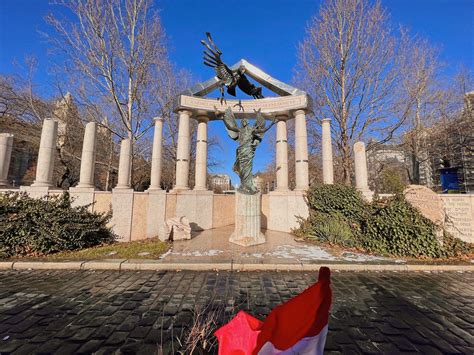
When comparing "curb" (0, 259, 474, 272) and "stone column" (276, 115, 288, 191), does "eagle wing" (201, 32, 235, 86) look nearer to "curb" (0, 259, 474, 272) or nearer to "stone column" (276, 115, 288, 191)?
"stone column" (276, 115, 288, 191)

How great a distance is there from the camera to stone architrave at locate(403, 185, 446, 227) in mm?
7211

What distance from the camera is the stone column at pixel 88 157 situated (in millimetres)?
9680

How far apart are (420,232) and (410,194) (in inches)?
55.3

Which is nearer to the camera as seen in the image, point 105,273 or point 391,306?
point 391,306

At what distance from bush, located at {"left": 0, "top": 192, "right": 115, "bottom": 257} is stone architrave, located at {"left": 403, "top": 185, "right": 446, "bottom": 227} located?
38.6 feet

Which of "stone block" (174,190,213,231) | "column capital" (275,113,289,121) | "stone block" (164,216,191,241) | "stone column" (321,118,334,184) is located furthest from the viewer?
"column capital" (275,113,289,121)

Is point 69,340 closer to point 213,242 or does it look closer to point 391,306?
point 391,306

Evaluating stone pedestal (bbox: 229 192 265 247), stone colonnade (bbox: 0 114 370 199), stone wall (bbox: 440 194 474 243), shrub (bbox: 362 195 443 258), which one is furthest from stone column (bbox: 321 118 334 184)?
stone pedestal (bbox: 229 192 265 247)

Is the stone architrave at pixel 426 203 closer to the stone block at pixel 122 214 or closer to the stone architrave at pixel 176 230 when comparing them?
the stone architrave at pixel 176 230

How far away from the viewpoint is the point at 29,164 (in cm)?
3109

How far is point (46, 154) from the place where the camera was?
9312mm

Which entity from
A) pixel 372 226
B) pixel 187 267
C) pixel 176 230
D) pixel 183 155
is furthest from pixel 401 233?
pixel 183 155

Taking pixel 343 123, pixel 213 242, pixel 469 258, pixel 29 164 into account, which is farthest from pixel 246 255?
pixel 29 164

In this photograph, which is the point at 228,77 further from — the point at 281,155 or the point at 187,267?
the point at 187,267
